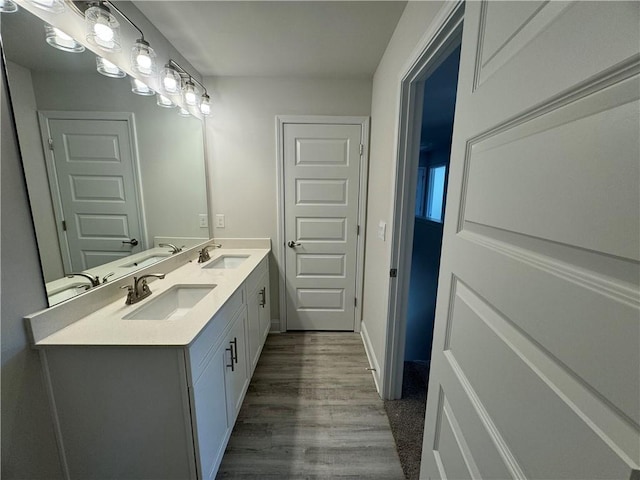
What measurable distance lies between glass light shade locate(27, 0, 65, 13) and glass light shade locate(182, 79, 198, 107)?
0.88m

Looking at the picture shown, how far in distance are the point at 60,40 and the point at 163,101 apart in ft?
2.21

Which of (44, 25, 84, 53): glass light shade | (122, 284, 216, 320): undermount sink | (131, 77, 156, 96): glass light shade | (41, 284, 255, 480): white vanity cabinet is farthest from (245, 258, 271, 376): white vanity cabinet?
(44, 25, 84, 53): glass light shade

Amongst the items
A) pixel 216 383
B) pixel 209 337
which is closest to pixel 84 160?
pixel 209 337

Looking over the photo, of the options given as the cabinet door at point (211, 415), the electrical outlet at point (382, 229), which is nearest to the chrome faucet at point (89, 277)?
the cabinet door at point (211, 415)

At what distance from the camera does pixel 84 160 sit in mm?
1146

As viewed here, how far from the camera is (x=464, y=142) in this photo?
0.71 metres

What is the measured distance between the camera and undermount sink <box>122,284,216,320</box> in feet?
4.46

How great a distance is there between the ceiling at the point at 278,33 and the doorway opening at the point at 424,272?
505 mm

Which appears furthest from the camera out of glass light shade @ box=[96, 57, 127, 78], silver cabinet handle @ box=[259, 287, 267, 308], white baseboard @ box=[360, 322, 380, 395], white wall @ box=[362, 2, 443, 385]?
silver cabinet handle @ box=[259, 287, 267, 308]

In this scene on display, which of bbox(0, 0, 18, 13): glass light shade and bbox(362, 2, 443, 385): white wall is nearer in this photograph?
bbox(0, 0, 18, 13): glass light shade

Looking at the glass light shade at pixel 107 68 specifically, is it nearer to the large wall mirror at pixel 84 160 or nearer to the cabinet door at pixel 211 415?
the large wall mirror at pixel 84 160

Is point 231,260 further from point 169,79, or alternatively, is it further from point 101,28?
point 101,28

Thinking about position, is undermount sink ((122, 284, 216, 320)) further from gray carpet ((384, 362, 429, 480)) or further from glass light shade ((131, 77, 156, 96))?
gray carpet ((384, 362, 429, 480))

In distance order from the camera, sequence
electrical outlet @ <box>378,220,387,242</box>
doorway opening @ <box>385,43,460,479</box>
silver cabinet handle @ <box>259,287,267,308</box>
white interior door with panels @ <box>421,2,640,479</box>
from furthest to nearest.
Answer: silver cabinet handle @ <box>259,287,267,308</box> → electrical outlet @ <box>378,220,387,242</box> → doorway opening @ <box>385,43,460,479</box> → white interior door with panels @ <box>421,2,640,479</box>
